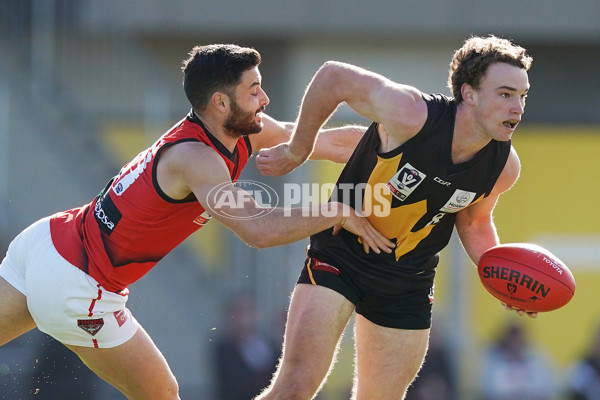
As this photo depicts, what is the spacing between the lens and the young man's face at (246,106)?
6.02m

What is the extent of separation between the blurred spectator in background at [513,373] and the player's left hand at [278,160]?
5889 millimetres

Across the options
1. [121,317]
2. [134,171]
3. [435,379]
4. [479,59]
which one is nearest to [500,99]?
[479,59]

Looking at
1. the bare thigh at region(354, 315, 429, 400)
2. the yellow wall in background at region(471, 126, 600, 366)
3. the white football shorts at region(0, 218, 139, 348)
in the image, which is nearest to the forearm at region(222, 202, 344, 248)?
the bare thigh at region(354, 315, 429, 400)

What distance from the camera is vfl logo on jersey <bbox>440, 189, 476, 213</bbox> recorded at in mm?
5988

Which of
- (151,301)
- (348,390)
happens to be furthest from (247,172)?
(348,390)

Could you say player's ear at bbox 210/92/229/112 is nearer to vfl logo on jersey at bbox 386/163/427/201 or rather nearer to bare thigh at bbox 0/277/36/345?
vfl logo on jersey at bbox 386/163/427/201

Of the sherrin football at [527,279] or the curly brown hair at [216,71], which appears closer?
the curly brown hair at [216,71]

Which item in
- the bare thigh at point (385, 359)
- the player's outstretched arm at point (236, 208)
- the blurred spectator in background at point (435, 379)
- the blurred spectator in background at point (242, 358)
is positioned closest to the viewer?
the player's outstretched arm at point (236, 208)

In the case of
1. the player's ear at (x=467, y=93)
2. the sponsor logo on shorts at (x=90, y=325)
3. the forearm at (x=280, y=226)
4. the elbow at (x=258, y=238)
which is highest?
the player's ear at (x=467, y=93)

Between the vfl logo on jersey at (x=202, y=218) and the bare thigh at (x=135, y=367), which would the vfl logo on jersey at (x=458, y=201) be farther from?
the bare thigh at (x=135, y=367)

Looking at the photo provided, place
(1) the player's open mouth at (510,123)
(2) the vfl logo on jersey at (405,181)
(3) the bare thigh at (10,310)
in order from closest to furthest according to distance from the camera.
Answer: (1) the player's open mouth at (510,123) < (2) the vfl logo on jersey at (405,181) < (3) the bare thigh at (10,310)

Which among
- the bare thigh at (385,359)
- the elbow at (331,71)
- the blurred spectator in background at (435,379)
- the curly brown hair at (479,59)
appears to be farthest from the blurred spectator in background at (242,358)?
the curly brown hair at (479,59)

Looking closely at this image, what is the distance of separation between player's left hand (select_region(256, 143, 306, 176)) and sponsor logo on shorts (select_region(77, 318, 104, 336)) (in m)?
1.36

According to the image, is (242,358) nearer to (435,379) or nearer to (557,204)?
(435,379)
